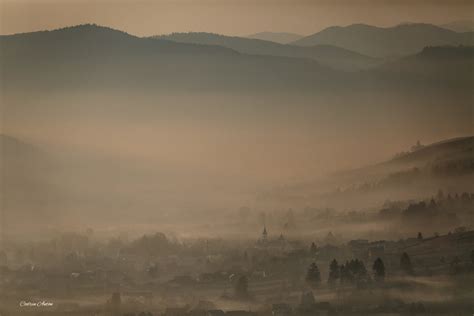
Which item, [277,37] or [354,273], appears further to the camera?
[277,37]

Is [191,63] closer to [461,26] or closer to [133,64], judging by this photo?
[133,64]

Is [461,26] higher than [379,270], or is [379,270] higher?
[461,26]

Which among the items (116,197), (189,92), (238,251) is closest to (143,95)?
(189,92)

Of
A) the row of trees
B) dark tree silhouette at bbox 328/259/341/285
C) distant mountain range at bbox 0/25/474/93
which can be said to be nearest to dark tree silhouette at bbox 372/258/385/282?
the row of trees

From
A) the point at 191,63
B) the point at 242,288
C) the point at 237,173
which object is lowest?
the point at 242,288

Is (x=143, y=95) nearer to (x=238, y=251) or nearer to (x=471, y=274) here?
(x=238, y=251)

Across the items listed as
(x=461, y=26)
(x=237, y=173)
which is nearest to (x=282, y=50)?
(x=237, y=173)
